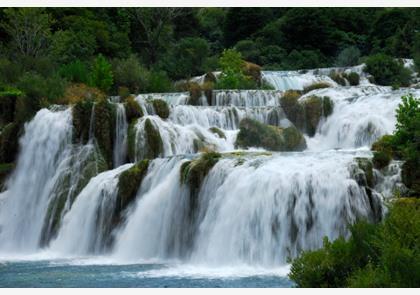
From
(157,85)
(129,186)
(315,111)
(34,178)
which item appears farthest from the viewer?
(157,85)

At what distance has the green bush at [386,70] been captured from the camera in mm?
33656

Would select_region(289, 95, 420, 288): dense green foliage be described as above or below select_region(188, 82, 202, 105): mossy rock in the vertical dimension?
below

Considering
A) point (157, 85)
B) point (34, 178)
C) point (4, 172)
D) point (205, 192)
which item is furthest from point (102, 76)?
point (205, 192)

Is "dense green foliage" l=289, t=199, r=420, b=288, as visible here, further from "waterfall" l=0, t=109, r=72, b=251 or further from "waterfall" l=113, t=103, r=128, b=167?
"waterfall" l=113, t=103, r=128, b=167

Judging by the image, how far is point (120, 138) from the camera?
21984 millimetres

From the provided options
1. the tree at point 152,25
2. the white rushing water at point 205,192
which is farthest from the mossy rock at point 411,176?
the tree at point 152,25

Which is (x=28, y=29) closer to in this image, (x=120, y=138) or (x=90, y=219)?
(x=120, y=138)

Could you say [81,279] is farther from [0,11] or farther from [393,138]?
[0,11]

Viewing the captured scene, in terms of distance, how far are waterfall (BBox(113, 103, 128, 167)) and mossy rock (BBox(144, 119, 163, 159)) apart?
0.82 meters

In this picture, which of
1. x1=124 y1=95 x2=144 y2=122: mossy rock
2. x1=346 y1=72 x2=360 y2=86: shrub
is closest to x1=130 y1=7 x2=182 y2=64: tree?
x1=346 y1=72 x2=360 y2=86: shrub

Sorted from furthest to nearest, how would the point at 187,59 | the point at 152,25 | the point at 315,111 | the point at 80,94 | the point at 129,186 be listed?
the point at 152,25
the point at 187,59
the point at 80,94
the point at 315,111
the point at 129,186

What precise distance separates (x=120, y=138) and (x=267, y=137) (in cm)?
491

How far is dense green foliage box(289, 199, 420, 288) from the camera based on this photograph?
8.09 meters

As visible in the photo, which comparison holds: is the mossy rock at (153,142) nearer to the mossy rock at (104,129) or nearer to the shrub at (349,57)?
the mossy rock at (104,129)
